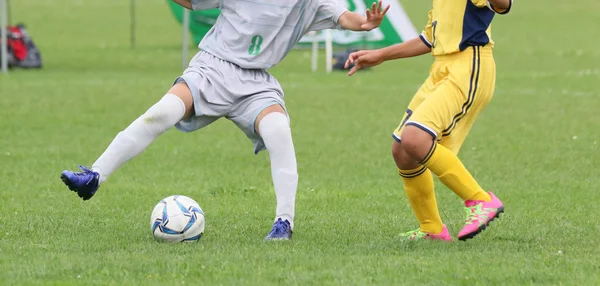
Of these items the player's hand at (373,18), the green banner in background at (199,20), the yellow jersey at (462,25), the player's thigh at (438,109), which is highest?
the yellow jersey at (462,25)

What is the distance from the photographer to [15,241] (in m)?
6.54

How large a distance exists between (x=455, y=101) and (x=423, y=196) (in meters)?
0.71

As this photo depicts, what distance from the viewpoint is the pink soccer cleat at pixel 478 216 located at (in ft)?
20.2

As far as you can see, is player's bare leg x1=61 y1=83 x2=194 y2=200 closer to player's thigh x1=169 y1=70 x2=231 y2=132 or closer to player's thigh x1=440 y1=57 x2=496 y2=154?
player's thigh x1=169 y1=70 x2=231 y2=132

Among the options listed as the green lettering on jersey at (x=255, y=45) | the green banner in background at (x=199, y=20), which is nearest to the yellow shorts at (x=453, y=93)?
the green lettering on jersey at (x=255, y=45)

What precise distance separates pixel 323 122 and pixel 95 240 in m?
7.44

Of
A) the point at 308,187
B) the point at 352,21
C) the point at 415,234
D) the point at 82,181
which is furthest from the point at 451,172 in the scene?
the point at 308,187

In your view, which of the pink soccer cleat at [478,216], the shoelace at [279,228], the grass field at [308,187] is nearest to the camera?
the grass field at [308,187]

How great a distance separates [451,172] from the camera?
6.31 m

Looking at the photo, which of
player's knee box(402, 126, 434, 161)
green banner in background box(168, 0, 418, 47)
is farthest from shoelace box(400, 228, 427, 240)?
green banner in background box(168, 0, 418, 47)

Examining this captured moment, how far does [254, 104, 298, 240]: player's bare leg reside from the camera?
21.8ft

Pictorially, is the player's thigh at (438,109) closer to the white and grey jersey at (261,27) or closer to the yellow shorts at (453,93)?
the yellow shorts at (453,93)

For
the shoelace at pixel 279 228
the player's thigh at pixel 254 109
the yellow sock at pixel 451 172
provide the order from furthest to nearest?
the player's thigh at pixel 254 109
the shoelace at pixel 279 228
the yellow sock at pixel 451 172

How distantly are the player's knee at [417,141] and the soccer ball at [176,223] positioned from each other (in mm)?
1306
